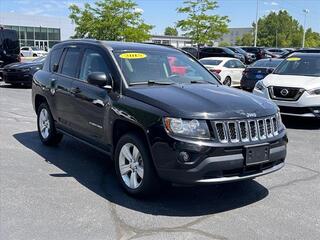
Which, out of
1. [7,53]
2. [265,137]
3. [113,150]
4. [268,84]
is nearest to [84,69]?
[113,150]

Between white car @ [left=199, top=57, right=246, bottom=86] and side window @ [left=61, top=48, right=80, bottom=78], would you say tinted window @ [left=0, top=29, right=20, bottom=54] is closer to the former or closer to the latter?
white car @ [left=199, top=57, right=246, bottom=86]

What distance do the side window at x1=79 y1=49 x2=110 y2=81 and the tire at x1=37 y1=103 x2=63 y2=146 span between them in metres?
1.41

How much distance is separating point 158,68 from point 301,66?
21.2ft

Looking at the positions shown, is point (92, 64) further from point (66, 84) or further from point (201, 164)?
point (201, 164)

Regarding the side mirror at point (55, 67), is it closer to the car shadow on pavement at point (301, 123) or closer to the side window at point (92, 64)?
the side window at point (92, 64)

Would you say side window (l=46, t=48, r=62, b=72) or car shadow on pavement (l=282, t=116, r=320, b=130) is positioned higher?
side window (l=46, t=48, r=62, b=72)

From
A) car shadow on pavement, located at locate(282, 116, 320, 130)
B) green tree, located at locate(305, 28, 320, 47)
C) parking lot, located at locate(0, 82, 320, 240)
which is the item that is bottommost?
parking lot, located at locate(0, 82, 320, 240)

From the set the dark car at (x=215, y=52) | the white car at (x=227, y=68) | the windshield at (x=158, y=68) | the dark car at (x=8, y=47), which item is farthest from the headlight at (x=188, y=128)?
the dark car at (x=215, y=52)

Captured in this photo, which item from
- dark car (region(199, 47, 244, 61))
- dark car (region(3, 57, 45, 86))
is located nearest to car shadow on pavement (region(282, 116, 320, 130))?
dark car (region(3, 57, 45, 86))

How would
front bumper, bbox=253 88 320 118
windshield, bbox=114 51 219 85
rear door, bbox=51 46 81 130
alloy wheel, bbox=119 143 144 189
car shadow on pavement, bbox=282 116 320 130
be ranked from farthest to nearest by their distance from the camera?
car shadow on pavement, bbox=282 116 320 130 < front bumper, bbox=253 88 320 118 < rear door, bbox=51 46 81 130 < windshield, bbox=114 51 219 85 < alloy wheel, bbox=119 143 144 189

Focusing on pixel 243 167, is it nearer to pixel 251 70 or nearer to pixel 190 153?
pixel 190 153

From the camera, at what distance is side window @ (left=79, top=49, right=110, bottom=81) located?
5.69 meters

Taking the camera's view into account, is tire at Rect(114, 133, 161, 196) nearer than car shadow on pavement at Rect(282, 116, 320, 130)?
Yes

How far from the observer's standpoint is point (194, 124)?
14.4 ft
